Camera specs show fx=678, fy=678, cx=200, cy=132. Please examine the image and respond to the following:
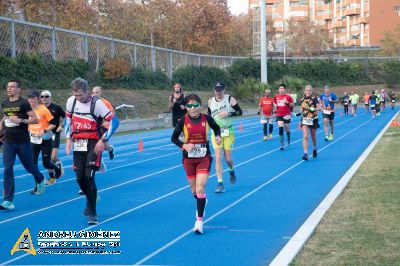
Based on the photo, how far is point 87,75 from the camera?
3812 centimetres

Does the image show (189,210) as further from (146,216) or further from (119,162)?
(119,162)

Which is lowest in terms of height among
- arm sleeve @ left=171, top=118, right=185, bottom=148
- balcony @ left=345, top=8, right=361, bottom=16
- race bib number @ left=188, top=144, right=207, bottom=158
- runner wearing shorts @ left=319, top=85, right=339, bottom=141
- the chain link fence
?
runner wearing shorts @ left=319, top=85, right=339, bottom=141

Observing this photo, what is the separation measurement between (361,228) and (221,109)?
477cm

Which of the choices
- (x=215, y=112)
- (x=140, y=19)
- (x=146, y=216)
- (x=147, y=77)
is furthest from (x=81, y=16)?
(x=146, y=216)

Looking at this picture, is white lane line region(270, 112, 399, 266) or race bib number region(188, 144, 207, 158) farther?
race bib number region(188, 144, 207, 158)

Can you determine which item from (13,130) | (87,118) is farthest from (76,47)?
(87,118)

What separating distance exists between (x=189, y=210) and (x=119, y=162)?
27.1 feet

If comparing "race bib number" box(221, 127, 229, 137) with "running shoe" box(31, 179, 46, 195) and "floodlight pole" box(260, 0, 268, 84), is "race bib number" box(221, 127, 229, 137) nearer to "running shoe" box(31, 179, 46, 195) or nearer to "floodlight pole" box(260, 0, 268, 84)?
"running shoe" box(31, 179, 46, 195)

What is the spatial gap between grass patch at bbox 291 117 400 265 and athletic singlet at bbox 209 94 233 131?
2.50 meters

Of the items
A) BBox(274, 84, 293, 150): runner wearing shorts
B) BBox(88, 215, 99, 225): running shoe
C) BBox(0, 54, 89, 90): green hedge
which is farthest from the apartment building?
BBox(88, 215, 99, 225): running shoe

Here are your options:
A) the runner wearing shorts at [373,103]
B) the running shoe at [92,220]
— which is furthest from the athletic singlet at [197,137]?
the runner wearing shorts at [373,103]

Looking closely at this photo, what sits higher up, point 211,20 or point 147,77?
point 211,20

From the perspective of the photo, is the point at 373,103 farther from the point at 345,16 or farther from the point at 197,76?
the point at 345,16

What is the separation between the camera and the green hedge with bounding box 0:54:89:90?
30.8 metres
